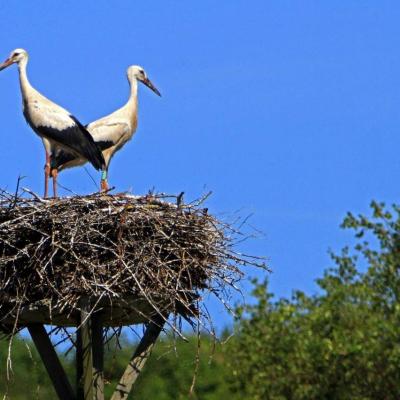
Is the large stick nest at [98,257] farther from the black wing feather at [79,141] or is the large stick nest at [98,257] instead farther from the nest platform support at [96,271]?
the black wing feather at [79,141]

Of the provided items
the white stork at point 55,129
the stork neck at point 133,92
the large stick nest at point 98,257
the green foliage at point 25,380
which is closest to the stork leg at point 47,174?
the white stork at point 55,129

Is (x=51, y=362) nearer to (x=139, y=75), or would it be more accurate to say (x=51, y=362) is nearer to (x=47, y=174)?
(x=47, y=174)

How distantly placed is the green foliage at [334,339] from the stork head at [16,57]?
19.8 feet

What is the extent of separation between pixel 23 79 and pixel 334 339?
6515mm

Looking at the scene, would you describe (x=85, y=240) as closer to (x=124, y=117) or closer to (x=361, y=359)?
(x=124, y=117)

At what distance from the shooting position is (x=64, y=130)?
12828 mm

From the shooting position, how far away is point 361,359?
56.4 ft

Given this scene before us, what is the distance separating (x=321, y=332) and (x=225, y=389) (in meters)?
2.19

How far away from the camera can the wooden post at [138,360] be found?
371 inches

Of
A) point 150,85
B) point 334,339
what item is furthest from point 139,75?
point 334,339

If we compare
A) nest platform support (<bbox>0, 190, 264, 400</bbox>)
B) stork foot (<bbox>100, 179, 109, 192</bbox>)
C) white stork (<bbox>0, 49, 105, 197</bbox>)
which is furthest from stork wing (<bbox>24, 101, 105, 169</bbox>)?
nest platform support (<bbox>0, 190, 264, 400</bbox>)

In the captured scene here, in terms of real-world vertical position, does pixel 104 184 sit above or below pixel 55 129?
below

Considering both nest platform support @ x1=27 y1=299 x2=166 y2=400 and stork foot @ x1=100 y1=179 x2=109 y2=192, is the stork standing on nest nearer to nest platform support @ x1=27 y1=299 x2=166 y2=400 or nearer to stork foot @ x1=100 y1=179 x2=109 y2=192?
stork foot @ x1=100 y1=179 x2=109 y2=192

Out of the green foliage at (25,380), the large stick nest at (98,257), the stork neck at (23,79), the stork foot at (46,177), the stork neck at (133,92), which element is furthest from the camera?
the green foliage at (25,380)
